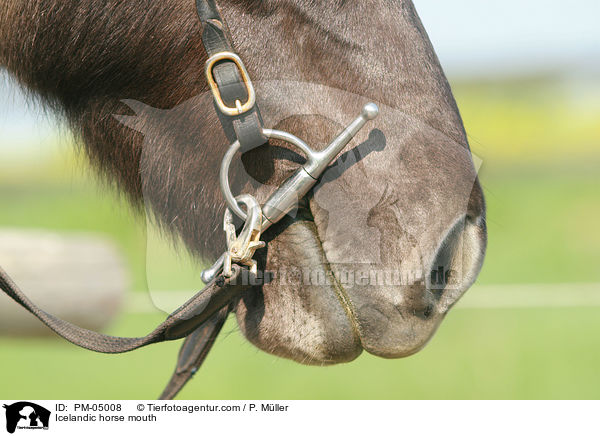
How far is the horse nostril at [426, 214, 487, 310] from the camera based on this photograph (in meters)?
1.31

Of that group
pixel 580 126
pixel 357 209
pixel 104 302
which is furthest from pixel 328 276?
pixel 580 126

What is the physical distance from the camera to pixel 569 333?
488 centimetres

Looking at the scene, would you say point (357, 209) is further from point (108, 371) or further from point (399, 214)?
point (108, 371)

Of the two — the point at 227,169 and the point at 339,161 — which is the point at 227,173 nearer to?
the point at 227,169

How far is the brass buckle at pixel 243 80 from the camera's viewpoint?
1313 mm

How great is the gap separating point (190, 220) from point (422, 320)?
1.87ft
